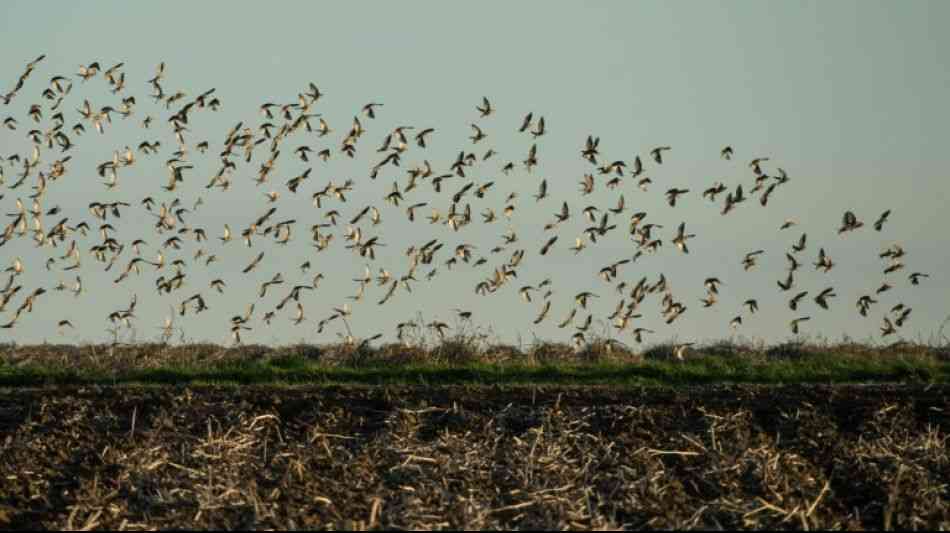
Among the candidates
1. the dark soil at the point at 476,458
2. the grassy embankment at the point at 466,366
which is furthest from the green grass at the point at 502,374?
the dark soil at the point at 476,458

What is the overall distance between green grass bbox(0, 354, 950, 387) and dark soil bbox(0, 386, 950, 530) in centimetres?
264

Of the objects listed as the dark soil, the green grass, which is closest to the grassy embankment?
the green grass

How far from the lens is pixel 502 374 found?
25.7 meters

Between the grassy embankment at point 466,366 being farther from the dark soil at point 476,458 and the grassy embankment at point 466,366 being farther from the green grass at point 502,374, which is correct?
the dark soil at point 476,458

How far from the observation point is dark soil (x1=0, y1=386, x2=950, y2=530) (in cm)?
1750

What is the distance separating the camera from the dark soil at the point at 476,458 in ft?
57.4

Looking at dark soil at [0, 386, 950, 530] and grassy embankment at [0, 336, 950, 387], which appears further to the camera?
grassy embankment at [0, 336, 950, 387]

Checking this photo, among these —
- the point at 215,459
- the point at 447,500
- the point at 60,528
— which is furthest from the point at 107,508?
the point at 447,500

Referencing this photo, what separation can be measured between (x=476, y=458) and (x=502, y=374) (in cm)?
657

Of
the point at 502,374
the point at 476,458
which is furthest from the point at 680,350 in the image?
the point at 476,458

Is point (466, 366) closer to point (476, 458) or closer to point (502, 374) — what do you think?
point (502, 374)

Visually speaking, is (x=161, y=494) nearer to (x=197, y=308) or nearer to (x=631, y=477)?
(x=631, y=477)

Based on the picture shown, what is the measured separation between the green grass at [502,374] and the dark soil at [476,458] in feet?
8.67

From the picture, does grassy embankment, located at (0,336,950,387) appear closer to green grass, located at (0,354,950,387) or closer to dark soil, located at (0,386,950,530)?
green grass, located at (0,354,950,387)
